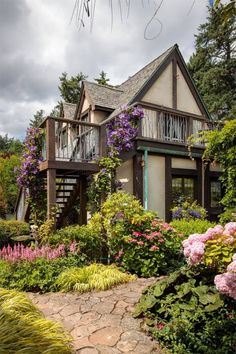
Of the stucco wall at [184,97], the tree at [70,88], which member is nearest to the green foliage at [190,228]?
the stucco wall at [184,97]

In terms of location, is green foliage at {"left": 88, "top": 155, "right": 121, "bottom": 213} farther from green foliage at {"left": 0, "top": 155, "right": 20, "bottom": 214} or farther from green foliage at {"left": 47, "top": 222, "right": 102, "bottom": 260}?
green foliage at {"left": 0, "top": 155, "right": 20, "bottom": 214}

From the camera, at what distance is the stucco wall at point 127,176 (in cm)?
919

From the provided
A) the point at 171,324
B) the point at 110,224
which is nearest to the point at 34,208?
the point at 110,224

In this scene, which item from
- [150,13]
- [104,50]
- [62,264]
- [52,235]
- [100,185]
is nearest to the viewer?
[150,13]

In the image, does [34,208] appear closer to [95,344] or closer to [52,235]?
[52,235]

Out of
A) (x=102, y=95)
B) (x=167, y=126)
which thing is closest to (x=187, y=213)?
(x=167, y=126)

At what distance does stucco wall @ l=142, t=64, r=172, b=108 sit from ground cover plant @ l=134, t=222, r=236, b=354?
8.93 m

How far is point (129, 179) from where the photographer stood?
9.31 meters

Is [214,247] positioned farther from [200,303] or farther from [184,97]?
[184,97]

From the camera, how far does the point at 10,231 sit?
8.72 meters

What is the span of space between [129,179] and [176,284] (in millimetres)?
5717

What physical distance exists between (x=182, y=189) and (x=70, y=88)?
715 inches

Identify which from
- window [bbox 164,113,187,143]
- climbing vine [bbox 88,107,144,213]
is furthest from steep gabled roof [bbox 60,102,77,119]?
climbing vine [bbox 88,107,144,213]

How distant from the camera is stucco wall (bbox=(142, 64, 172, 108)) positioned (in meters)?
11.5
